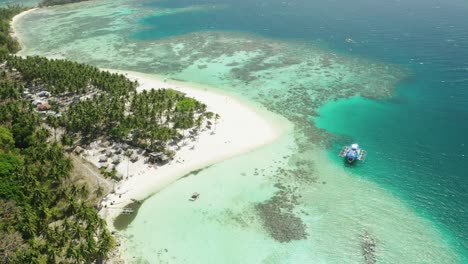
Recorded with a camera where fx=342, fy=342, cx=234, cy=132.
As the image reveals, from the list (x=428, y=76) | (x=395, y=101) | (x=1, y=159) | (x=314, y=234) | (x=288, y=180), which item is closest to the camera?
(x=314, y=234)

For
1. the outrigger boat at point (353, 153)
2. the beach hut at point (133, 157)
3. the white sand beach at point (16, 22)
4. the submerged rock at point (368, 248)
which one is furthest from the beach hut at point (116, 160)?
the white sand beach at point (16, 22)

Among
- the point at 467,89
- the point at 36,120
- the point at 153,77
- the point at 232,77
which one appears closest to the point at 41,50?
the point at 153,77

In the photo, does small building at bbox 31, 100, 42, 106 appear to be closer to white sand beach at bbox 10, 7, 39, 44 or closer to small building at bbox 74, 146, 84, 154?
small building at bbox 74, 146, 84, 154

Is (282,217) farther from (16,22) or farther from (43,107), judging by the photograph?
(16,22)

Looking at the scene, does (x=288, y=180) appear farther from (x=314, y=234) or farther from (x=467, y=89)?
(x=467, y=89)

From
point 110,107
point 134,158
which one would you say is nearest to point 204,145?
point 134,158

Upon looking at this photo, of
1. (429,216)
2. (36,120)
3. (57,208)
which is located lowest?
(429,216)
